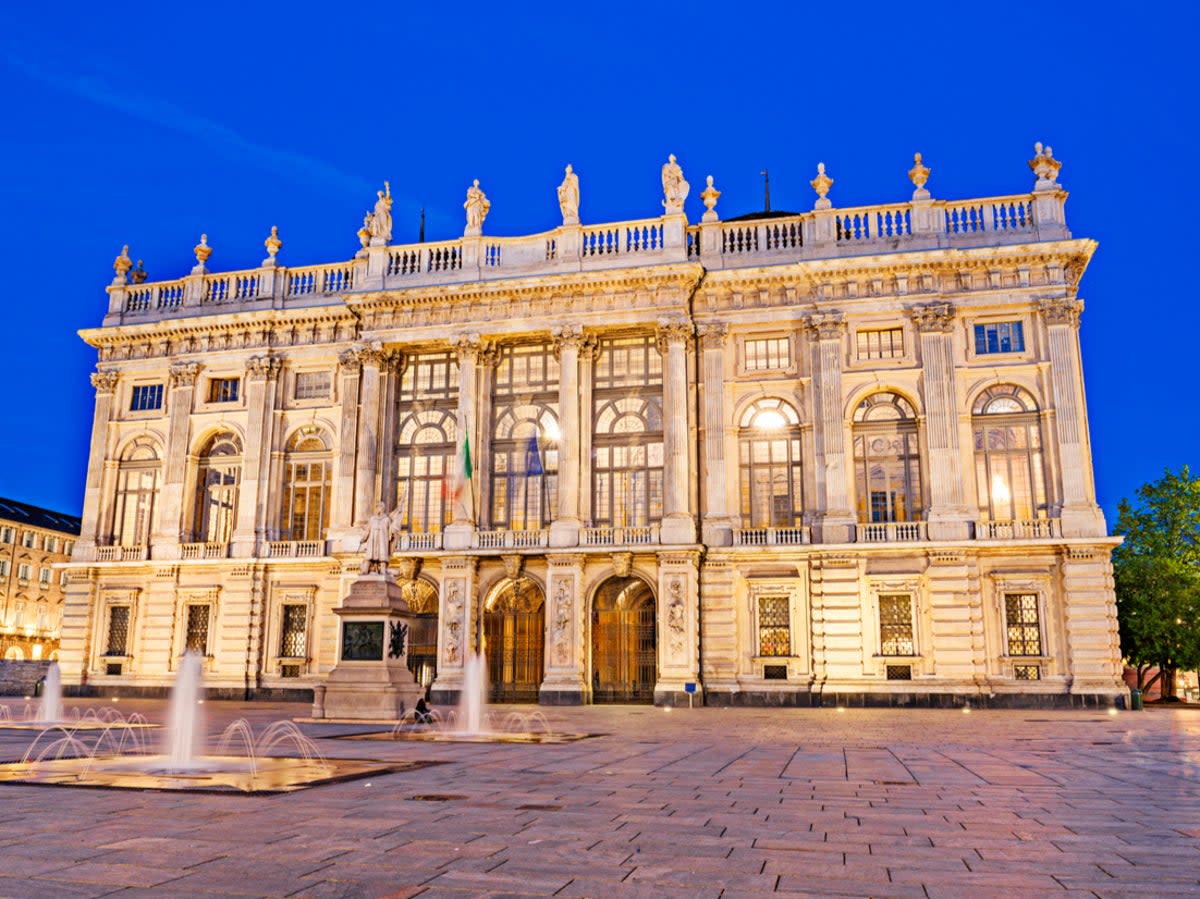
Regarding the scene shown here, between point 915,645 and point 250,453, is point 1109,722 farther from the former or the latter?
point 250,453

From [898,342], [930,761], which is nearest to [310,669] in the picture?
[898,342]

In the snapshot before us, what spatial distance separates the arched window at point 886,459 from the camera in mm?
33156

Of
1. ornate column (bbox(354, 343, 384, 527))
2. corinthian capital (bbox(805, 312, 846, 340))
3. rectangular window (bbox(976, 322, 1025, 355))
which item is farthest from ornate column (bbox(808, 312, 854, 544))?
ornate column (bbox(354, 343, 384, 527))

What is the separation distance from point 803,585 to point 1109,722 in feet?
34.3

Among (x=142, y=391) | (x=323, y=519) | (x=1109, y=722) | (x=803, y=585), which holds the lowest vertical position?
(x=1109, y=722)

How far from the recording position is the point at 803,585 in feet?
107

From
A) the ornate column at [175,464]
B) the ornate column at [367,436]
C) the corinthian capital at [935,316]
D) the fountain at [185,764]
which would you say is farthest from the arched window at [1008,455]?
→ the ornate column at [175,464]

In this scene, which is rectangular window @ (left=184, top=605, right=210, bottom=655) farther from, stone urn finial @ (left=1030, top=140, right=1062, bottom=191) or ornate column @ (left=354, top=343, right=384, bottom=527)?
stone urn finial @ (left=1030, top=140, right=1062, bottom=191)

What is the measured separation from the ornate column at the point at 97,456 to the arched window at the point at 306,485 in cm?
800

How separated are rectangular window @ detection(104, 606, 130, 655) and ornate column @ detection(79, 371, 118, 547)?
294 cm

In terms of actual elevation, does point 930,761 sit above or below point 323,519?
below

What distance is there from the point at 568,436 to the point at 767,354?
25.2 feet

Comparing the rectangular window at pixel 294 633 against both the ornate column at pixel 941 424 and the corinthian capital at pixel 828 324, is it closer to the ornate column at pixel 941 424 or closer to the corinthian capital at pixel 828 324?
the corinthian capital at pixel 828 324

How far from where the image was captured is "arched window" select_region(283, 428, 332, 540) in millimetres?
38125
